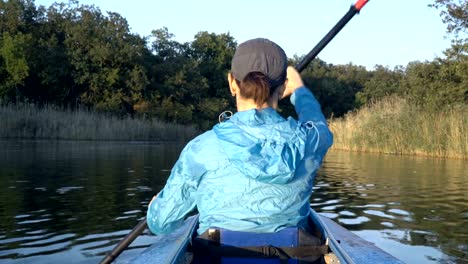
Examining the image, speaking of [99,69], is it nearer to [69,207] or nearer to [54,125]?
[54,125]

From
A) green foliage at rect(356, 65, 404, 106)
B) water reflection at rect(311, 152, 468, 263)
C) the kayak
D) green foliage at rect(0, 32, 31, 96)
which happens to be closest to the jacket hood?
the kayak

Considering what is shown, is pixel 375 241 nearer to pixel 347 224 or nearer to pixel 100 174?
pixel 347 224

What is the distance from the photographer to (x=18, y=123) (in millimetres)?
24359

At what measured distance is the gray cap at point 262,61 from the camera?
2.57 metres

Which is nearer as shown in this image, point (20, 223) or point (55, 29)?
point (20, 223)

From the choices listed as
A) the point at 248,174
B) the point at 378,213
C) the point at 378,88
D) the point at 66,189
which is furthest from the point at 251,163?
the point at 378,88

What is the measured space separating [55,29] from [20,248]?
35.9m

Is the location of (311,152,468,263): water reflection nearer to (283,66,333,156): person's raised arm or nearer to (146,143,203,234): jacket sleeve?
(283,66,333,156): person's raised arm

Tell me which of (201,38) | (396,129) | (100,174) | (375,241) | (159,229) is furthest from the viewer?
(201,38)

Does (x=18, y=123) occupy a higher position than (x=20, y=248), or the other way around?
(x=18, y=123)

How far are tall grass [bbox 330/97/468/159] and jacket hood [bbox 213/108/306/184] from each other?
17710mm

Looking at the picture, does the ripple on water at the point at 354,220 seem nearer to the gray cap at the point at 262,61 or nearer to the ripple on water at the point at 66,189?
the ripple on water at the point at 66,189

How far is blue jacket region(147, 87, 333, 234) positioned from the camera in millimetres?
2398

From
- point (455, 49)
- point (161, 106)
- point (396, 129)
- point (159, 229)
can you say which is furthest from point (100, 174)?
point (161, 106)
